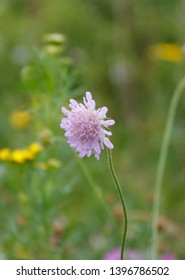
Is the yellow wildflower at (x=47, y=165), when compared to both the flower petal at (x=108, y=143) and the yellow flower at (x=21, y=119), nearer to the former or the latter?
the flower petal at (x=108, y=143)

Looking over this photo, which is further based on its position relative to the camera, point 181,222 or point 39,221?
point 181,222

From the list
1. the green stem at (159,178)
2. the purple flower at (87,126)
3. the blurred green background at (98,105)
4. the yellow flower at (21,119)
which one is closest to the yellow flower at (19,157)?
the blurred green background at (98,105)

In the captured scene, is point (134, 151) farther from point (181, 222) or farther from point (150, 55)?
point (150, 55)

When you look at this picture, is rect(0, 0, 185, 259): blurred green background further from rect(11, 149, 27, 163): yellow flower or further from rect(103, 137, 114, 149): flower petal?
rect(103, 137, 114, 149): flower petal

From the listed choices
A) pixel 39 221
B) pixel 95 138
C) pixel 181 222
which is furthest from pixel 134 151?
pixel 95 138

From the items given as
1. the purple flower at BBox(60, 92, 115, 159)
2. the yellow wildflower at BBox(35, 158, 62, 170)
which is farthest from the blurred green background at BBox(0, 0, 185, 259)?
the purple flower at BBox(60, 92, 115, 159)

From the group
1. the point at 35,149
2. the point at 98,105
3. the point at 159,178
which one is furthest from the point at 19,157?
the point at 98,105

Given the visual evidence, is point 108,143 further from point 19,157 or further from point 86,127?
point 19,157
